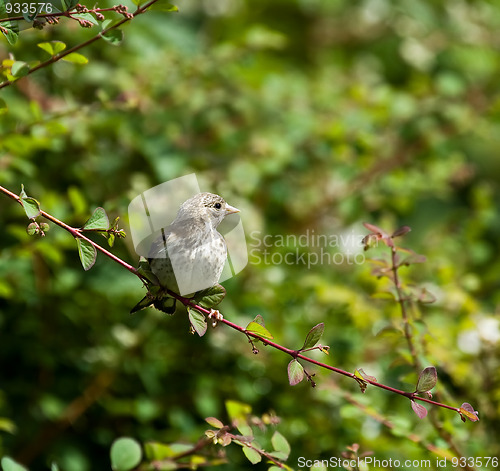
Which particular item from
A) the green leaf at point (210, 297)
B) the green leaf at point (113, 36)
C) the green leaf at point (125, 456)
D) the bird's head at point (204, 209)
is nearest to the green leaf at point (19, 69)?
the green leaf at point (113, 36)

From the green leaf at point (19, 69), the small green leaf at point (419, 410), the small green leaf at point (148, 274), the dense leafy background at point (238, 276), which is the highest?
the green leaf at point (19, 69)

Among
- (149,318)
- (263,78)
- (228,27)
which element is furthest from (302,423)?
(228,27)

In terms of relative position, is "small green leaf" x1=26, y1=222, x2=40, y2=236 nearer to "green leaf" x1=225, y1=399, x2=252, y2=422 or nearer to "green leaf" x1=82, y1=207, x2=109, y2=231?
"green leaf" x1=82, y1=207, x2=109, y2=231

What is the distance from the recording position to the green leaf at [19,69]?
3.62 ft

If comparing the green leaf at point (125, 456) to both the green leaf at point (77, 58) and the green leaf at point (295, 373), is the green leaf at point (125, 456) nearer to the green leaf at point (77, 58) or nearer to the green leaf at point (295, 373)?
the green leaf at point (295, 373)

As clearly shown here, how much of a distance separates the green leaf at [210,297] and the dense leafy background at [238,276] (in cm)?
53

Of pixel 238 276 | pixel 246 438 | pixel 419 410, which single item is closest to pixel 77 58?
pixel 246 438

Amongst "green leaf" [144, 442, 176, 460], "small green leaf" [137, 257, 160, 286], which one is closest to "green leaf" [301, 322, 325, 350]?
"small green leaf" [137, 257, 160, 286]

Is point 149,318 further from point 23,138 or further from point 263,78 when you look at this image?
point 263,78

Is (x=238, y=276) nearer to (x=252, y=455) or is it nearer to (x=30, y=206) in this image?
(x=252, y=455)

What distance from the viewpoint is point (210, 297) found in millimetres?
1160

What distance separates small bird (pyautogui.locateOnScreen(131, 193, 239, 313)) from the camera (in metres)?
1.19

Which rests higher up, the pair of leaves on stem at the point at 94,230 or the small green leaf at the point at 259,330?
the pair of leaves on stem at the point at 94,230

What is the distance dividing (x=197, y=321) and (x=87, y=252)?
0.22 metres
